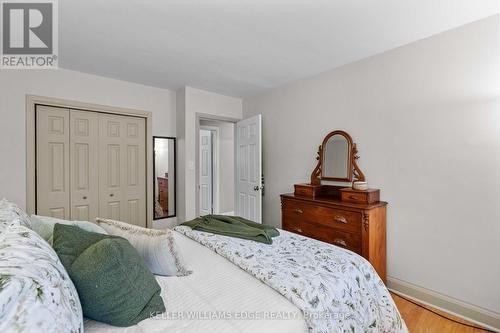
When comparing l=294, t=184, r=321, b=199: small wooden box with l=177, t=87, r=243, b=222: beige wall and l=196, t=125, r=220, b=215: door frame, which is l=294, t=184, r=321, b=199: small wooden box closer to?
l=177, t=87, r=243, b=222: beige wall

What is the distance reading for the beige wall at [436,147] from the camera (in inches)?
80.5

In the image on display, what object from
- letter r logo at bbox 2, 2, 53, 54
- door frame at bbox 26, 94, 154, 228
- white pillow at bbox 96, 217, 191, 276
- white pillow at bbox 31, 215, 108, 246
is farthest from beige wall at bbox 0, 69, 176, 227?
white pillow at bbox 96, 217, 191, 276

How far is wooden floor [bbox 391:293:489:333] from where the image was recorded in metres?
1.97

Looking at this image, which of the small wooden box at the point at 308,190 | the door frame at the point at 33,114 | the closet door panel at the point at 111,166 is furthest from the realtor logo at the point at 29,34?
the small wooden box at the point at 308,190

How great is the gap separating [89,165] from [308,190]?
2.83 metres

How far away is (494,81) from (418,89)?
1.73 feet

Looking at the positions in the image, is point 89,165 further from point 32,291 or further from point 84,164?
point 32,291

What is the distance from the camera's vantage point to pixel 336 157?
3033 mm

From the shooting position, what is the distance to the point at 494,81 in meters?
2.02

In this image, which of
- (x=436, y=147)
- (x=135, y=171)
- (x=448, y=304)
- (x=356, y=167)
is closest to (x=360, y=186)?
(x=356, y=167)

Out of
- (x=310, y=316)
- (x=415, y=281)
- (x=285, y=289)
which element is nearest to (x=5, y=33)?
(x=285, y=289)

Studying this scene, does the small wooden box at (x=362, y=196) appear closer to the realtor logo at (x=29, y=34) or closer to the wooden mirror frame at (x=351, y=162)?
the wooden mirror frame at (x=351, y=162)

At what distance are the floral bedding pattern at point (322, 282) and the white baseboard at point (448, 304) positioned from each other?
108 cm

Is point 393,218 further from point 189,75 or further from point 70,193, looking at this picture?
point 70,193
